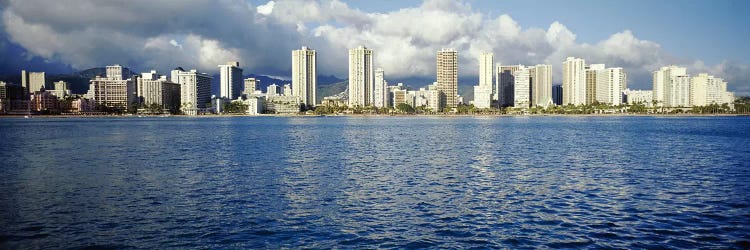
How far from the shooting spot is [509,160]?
40.9 meters

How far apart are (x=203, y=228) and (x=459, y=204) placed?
34.8ft

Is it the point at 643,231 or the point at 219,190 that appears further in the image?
the point at 219,190

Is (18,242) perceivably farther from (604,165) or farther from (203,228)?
(604,165)

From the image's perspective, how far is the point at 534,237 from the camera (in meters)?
17.2

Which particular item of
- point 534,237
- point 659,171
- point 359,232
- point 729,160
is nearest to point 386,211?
point 359,232

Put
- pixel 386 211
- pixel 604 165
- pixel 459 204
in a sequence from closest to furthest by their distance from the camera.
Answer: pixel 386 211 → pixel 459 204 → pixel 604 165

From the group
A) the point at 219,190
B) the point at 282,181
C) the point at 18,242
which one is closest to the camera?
the point at 18,242

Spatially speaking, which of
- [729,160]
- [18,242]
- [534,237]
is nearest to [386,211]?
[534,237]

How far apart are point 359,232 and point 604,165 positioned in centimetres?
2609

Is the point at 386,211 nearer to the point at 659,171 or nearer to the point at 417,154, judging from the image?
the point at 659,171

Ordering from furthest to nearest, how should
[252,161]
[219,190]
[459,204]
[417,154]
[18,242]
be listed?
[417,154] < [252,161] < [219,190] < [459,204] < [18,242]

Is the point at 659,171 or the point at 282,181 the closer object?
the point at 282,181

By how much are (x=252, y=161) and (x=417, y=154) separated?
1441 cm

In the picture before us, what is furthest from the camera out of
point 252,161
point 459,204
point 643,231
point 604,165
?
point 252,161
